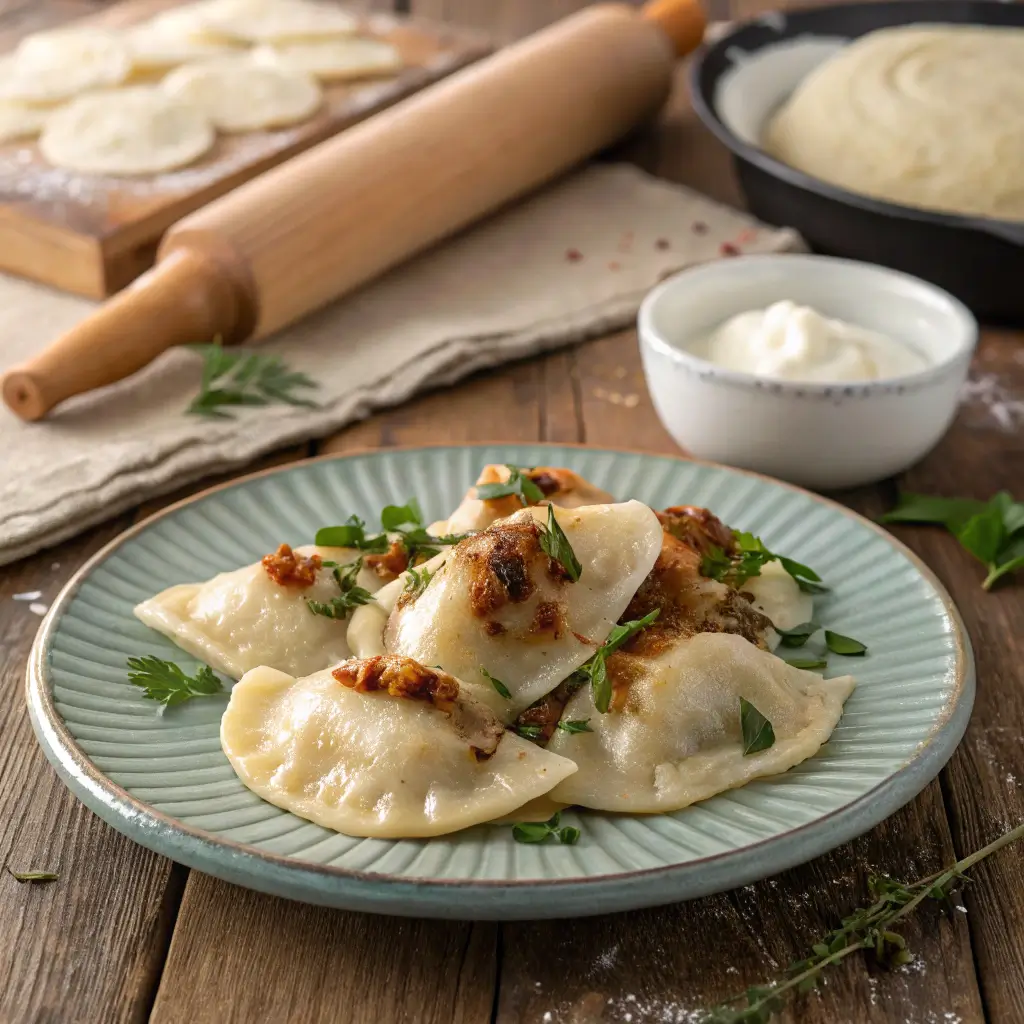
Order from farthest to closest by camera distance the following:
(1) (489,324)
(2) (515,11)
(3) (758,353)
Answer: (2) (515,11)
(1) (489,324)
(3) (758,353)

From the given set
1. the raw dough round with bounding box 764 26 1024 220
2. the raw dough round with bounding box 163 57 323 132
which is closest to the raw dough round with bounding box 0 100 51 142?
the raw dough round with bounding box 163 57 323 132

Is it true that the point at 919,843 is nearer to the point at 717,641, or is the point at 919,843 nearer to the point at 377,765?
the point at 717,641

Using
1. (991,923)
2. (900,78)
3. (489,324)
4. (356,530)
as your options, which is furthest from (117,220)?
(991,923)

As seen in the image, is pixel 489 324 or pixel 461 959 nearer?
pixel 461 959

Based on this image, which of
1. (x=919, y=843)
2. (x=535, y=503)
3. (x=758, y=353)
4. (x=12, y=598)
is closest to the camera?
(x=919, y=843)

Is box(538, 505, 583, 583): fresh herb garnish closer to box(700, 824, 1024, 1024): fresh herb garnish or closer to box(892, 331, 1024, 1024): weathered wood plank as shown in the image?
box(700, 824, 1024, 1024): fresh herb garnish

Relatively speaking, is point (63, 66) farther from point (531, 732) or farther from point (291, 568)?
point (531, 732)

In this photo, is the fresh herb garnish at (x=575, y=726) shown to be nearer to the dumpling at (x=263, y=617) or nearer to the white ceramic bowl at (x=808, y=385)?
the dumpling at (x=263, y=617)
